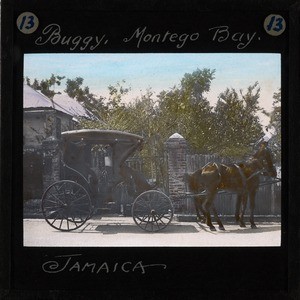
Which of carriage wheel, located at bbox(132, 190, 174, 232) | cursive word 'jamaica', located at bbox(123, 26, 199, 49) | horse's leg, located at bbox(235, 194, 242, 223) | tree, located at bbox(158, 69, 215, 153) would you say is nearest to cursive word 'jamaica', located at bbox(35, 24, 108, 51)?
cursive word 'jamaica', located at bbox(123, 26, 199, 49)

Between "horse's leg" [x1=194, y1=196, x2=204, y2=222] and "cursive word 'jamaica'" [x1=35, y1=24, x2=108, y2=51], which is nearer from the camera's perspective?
"cursive word 'jamaica'" [x1=35, y1=24, x2=108, y2=51]

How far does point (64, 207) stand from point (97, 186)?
13.1 inches

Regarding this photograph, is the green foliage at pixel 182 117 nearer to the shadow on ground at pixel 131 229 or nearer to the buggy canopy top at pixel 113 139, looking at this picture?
the buggy canopy top at pixel 113 139

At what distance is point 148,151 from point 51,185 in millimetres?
869

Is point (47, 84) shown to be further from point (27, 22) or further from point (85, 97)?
point (27, 22)

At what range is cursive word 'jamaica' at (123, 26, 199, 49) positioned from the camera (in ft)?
18.6

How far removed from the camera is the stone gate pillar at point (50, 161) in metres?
5.71

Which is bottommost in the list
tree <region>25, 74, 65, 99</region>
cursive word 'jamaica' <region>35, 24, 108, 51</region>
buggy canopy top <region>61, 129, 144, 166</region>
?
buggy canopy top <region>61, 129, 144, 166</region>

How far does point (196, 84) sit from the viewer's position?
5719 mm

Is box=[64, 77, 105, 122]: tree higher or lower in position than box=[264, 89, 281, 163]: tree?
higher

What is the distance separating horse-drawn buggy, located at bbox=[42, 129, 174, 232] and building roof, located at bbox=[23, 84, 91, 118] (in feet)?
0.55

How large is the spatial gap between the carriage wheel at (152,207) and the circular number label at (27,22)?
1.65 meters

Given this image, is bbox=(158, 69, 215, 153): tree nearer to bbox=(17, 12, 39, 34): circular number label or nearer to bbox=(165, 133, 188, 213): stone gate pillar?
bbox=(165, 133, 188, 213): stone gate pillar
